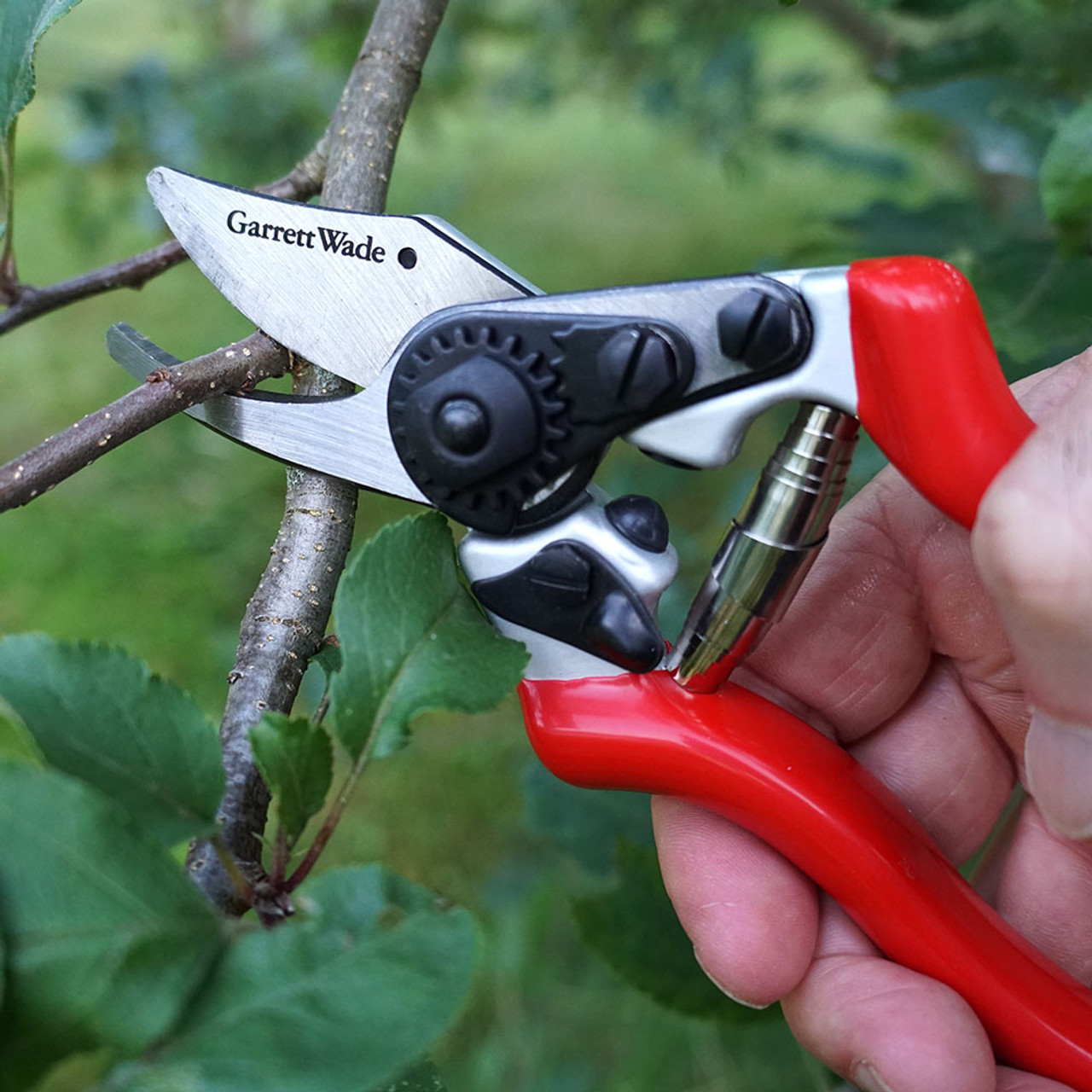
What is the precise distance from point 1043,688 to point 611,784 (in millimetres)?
295

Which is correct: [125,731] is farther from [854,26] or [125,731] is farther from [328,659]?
[854,26]

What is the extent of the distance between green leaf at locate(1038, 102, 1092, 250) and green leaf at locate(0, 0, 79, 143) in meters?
0.67

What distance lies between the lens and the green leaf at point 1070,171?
74 cm

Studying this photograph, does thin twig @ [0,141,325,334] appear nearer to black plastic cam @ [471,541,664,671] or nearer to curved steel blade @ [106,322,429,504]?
curved steel blade @ [106,322,429,504]

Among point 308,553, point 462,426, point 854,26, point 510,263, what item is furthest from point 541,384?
point 510,263

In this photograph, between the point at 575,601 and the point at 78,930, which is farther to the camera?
the point at 575,601

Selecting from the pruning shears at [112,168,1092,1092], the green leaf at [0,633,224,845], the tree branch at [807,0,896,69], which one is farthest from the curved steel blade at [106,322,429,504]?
the tree branch at [807,0,896,69]

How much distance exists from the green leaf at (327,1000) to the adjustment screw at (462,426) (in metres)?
0.27

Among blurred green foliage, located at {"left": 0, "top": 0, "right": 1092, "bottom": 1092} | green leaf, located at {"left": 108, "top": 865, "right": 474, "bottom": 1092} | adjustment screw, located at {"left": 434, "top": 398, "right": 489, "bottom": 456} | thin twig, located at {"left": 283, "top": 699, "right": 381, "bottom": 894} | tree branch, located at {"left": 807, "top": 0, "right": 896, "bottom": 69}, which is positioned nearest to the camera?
green leaf, located at {"left": 108, "top": 865, "right": 474, "bottom": 1092}

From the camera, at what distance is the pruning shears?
0.63 metres

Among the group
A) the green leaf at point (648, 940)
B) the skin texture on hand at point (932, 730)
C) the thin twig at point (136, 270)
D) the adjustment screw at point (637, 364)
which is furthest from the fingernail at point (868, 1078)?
the thin twig at point (136, 270)

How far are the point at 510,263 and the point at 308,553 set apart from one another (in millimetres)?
2321

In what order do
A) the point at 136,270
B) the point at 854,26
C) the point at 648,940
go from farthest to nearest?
Answer: the point at 854,26
the point at 648,940
the point at 136,270

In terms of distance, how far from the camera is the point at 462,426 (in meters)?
0.65
